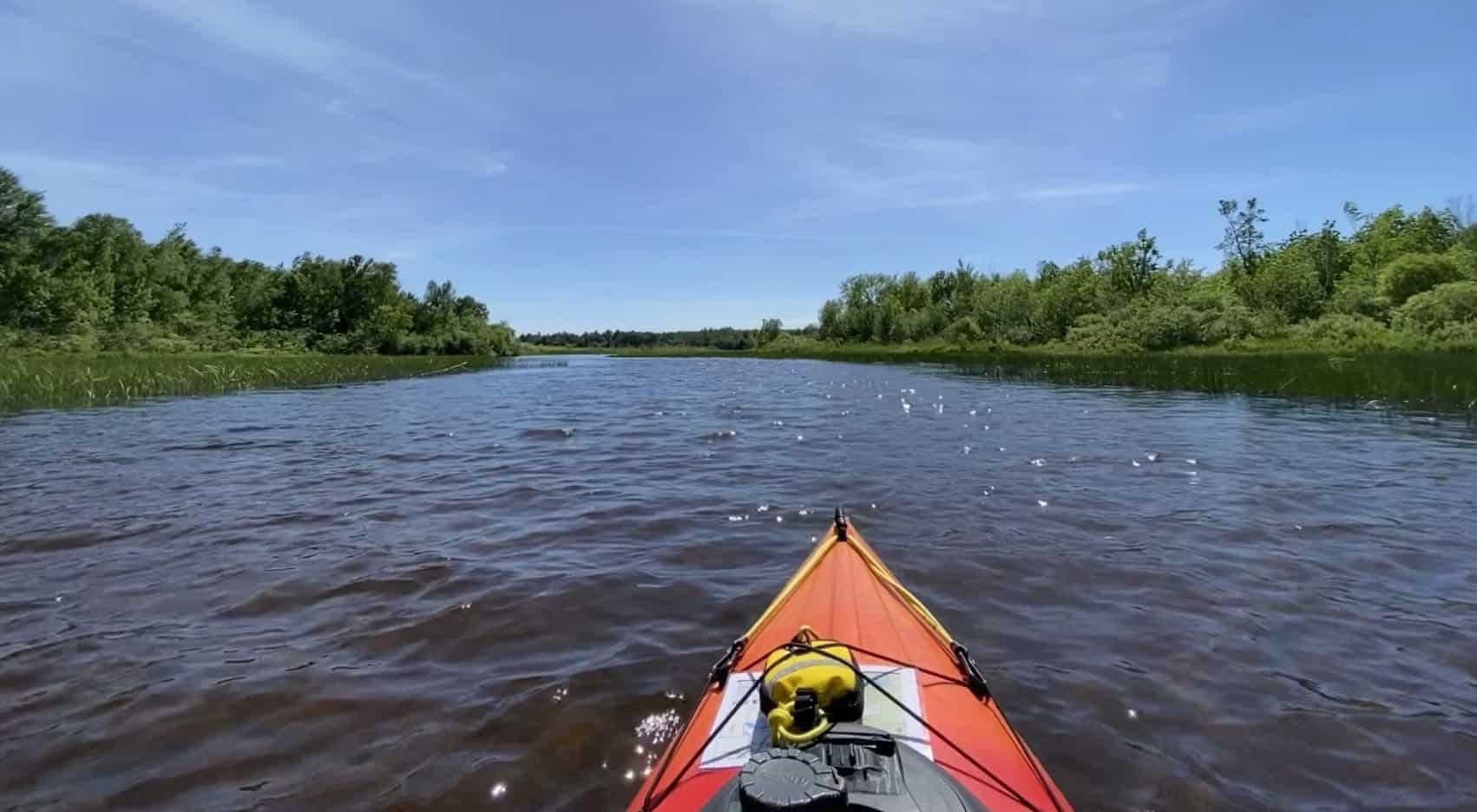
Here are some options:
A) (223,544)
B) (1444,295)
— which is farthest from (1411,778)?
(1444,295)

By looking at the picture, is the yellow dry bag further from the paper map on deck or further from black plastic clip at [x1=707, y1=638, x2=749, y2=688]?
black plastic clip at [x1=707, y1=638, x2=749, y2=688]

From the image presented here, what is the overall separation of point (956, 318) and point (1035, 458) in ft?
278

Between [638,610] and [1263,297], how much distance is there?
61.5 metres

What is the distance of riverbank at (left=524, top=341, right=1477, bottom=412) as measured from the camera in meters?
21.0

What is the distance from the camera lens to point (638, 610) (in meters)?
6.20

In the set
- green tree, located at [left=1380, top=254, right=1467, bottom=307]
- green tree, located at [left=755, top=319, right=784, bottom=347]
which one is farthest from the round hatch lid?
green tree, located at [left=755, top=319, right=784, bottom=347]

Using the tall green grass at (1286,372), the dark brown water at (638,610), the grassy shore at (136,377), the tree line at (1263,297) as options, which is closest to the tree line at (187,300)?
the grassy shore at (136,377)

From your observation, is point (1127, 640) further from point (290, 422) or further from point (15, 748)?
point (290, 422)

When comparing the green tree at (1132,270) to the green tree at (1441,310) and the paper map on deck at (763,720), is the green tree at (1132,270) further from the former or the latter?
the paper map on deck at (763,720)

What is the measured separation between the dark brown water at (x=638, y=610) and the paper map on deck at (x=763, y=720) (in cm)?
90

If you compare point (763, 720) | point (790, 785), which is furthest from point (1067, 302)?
point (790, 785)

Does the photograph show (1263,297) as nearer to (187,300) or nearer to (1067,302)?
(1067,302)

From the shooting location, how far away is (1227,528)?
8.55m

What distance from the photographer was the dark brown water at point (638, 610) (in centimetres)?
396
